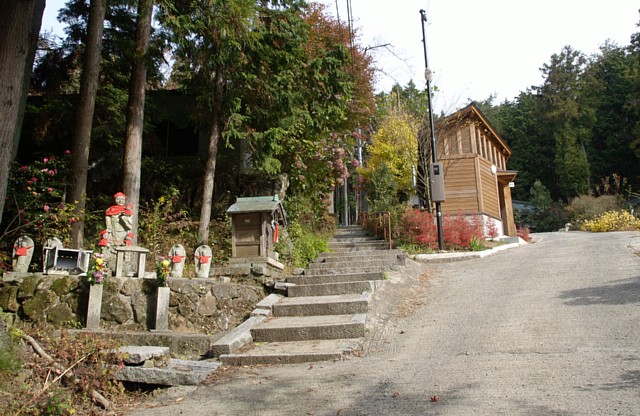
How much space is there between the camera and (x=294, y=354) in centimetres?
616

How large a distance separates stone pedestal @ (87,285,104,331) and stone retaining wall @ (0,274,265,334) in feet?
0.78

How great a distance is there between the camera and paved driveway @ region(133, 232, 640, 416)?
414 centimetres

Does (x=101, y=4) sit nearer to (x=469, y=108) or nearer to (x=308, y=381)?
(x=308, y=381)

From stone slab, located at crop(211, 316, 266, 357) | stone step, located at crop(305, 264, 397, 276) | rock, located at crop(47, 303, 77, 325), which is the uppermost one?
stone step, located at crop(305, 264, 397, 276)

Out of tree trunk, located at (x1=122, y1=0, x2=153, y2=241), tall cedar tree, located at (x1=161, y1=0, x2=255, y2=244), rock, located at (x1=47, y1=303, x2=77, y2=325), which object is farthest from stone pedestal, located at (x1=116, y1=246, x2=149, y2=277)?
tall cedar tree, located at (x1=161, y1=0, x2=255, y2=244)

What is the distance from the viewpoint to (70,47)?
12.5m

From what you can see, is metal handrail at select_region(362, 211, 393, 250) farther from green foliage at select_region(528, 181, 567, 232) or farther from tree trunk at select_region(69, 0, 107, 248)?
green foliage at select_region(528, 181, 567, 232)

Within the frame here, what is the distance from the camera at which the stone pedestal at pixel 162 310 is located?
759 cm

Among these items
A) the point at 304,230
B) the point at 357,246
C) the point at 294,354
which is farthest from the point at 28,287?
the point at 357,246

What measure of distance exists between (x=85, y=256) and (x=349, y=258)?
21.2 feet

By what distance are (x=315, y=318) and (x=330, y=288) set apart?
138cm

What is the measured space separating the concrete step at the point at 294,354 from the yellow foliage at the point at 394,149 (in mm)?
16166

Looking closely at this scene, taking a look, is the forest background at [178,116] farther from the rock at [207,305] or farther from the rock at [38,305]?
the rock at [207,305]

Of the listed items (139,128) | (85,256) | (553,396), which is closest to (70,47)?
(139,128)
